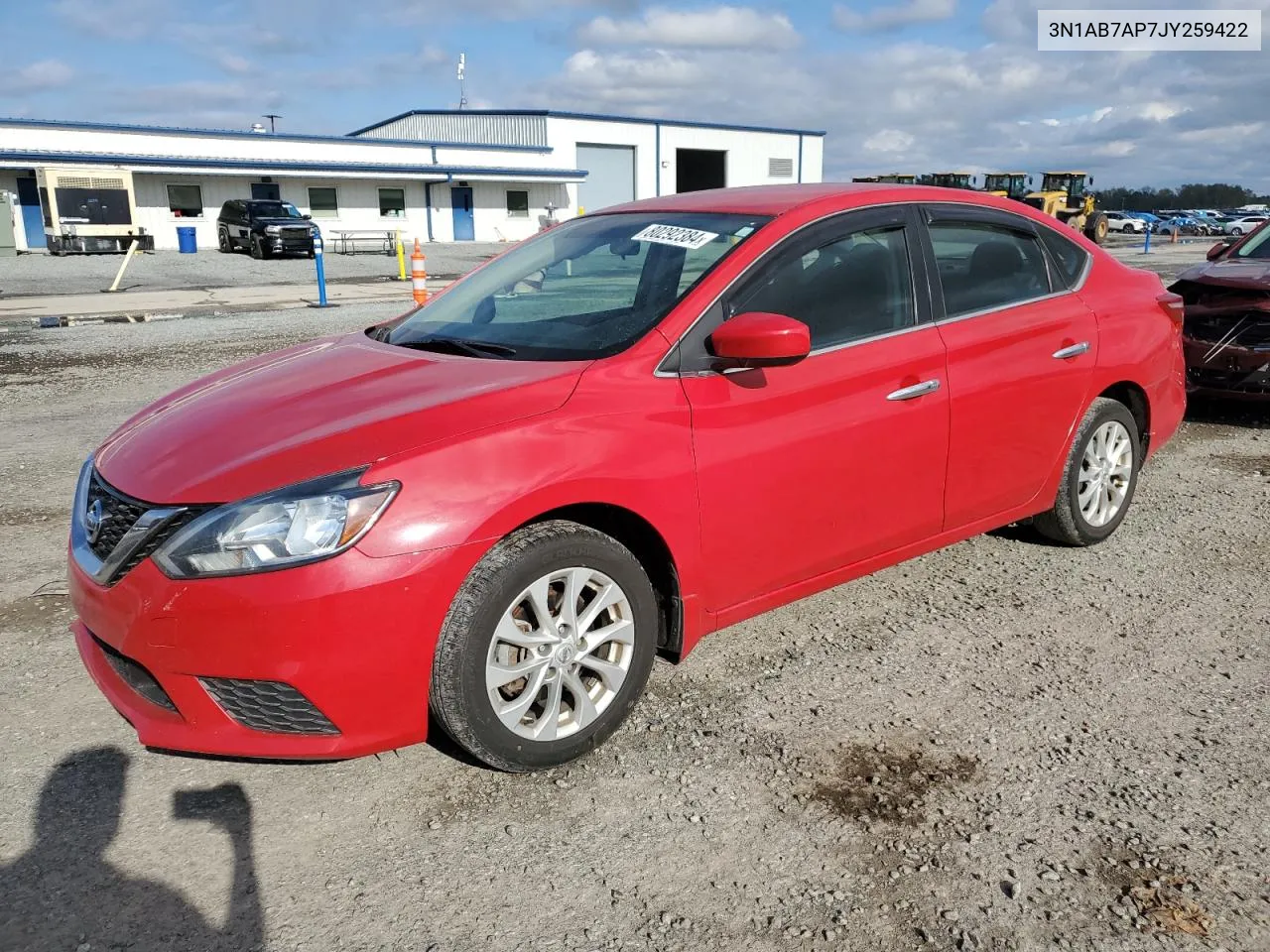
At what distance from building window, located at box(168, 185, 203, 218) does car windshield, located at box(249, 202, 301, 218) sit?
853 cm

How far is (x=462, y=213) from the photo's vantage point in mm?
46562

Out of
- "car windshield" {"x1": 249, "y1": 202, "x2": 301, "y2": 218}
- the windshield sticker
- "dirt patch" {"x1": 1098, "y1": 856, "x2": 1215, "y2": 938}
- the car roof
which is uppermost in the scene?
"car windshield" {"x1": 249, "y1": 202, "x2": 301, "y2": 218}

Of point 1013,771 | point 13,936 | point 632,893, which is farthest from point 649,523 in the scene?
point 13,936

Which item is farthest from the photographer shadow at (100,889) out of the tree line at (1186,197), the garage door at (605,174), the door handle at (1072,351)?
the tree line at (1186,197)

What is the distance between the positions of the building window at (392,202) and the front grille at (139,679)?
4427cm

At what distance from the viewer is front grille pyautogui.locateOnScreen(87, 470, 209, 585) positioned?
2588 millimetres

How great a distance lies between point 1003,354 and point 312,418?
2.61 m

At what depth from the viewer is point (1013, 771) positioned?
2.90 m

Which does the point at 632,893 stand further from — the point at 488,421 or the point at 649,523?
the point at 488,421

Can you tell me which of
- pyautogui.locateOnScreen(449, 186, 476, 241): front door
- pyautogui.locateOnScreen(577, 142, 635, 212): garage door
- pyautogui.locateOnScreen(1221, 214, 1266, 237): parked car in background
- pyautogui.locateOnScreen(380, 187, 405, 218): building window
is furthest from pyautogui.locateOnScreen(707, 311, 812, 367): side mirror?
pyautogui.locateOnScreen(1221, 214, 1266, 237): parked car in background

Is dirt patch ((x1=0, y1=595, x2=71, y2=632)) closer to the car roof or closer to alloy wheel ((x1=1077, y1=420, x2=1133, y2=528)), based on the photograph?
the car roof

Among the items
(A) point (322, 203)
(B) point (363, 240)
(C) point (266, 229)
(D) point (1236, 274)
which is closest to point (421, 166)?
(A) point (322, 203)

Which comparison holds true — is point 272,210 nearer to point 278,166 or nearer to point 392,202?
point 278,166

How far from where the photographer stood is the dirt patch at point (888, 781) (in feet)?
8.96
